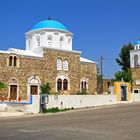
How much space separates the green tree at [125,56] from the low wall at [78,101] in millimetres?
32317

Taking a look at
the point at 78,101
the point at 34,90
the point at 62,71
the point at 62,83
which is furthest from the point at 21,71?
the point at 78,101

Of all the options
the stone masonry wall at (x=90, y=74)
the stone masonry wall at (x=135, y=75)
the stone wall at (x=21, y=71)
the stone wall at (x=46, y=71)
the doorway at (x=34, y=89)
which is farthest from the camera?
the stone masonry wall at (x=135, y=75)

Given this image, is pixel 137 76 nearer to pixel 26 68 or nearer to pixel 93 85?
pixel 93 85

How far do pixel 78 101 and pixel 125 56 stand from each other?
4044 cm

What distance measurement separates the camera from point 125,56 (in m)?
68.1

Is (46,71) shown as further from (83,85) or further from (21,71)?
(83,85)

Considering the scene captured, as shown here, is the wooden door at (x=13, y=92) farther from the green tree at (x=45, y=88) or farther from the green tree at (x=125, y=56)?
the green tree at (x=125, y=56)

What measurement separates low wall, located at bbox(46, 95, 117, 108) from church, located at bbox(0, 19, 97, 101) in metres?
6.22

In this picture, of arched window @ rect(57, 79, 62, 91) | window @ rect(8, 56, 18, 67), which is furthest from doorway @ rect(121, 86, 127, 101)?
window @ rect(8, 56, 18, 67)

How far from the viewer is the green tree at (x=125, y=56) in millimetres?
67500

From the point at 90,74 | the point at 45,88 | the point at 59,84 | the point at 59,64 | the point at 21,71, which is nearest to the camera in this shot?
the point at 21,71

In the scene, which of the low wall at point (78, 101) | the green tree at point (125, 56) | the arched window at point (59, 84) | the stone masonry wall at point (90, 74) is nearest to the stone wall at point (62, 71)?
the arched window at point (59, 84)

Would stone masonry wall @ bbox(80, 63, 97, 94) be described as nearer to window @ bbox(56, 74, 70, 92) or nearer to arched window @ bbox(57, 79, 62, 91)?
window @ bbox(56, 74, 70, 92)

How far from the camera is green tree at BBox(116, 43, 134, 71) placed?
67500 millimetres
